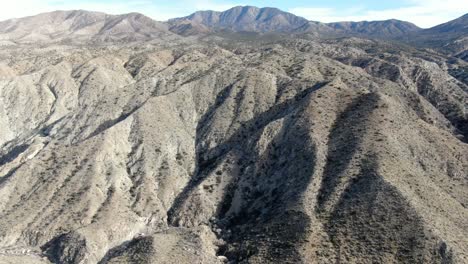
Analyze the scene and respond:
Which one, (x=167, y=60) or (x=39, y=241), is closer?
(x=39, y=241)

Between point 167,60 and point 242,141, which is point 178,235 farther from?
point 167,60

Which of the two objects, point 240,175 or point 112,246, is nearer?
point 112,246

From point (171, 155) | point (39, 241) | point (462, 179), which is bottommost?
point (39, 241)

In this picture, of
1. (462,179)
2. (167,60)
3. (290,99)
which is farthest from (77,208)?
(167,60)

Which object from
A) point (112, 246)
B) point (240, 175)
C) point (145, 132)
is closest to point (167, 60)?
point (145, 132)

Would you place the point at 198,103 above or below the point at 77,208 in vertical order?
above

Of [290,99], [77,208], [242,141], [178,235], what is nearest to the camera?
[178,235]

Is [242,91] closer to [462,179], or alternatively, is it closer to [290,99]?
[290,99]

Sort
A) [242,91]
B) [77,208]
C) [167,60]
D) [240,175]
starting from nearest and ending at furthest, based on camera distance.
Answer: [77,208] < [240,175] < [242,91] < [167,60]

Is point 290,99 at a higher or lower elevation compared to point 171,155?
higher
